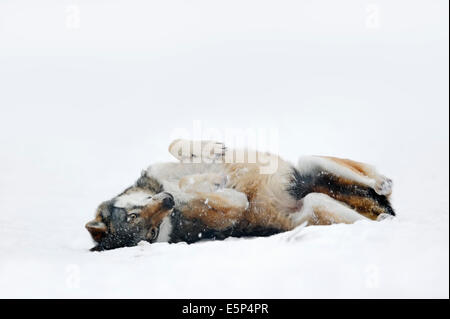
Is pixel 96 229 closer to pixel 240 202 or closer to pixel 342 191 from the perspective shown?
pixel 240 202

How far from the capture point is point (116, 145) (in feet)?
18.6

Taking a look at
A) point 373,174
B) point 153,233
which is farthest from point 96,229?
point 373,174

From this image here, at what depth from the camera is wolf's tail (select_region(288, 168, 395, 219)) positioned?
14.0 feet

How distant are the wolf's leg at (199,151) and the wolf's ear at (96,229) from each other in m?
0.96

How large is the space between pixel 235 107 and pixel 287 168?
163 centimetres

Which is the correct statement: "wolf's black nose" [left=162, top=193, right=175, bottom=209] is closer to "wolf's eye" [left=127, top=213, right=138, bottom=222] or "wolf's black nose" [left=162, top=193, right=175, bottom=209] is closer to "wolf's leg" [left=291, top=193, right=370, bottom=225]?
"wolf's eye" [left=127, top=213, right=138, bottom=222]

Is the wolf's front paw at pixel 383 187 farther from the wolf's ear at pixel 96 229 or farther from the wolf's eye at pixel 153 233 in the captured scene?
the wolf's ear at pixel 96 229

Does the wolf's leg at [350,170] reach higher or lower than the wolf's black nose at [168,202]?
higher

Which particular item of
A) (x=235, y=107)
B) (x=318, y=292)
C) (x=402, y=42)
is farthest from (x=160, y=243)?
(x=402, y=42)

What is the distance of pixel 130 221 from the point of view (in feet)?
13.8

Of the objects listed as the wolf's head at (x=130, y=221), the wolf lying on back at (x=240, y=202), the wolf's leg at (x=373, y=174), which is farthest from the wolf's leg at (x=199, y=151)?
the wolf's leg at (x=373, y=174)

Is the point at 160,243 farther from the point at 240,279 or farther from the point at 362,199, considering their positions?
the point at 362,199

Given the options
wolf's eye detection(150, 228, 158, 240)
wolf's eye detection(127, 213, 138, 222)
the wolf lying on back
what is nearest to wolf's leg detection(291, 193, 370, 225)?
the wolf lying on back

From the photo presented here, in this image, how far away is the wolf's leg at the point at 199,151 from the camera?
15.0ft
